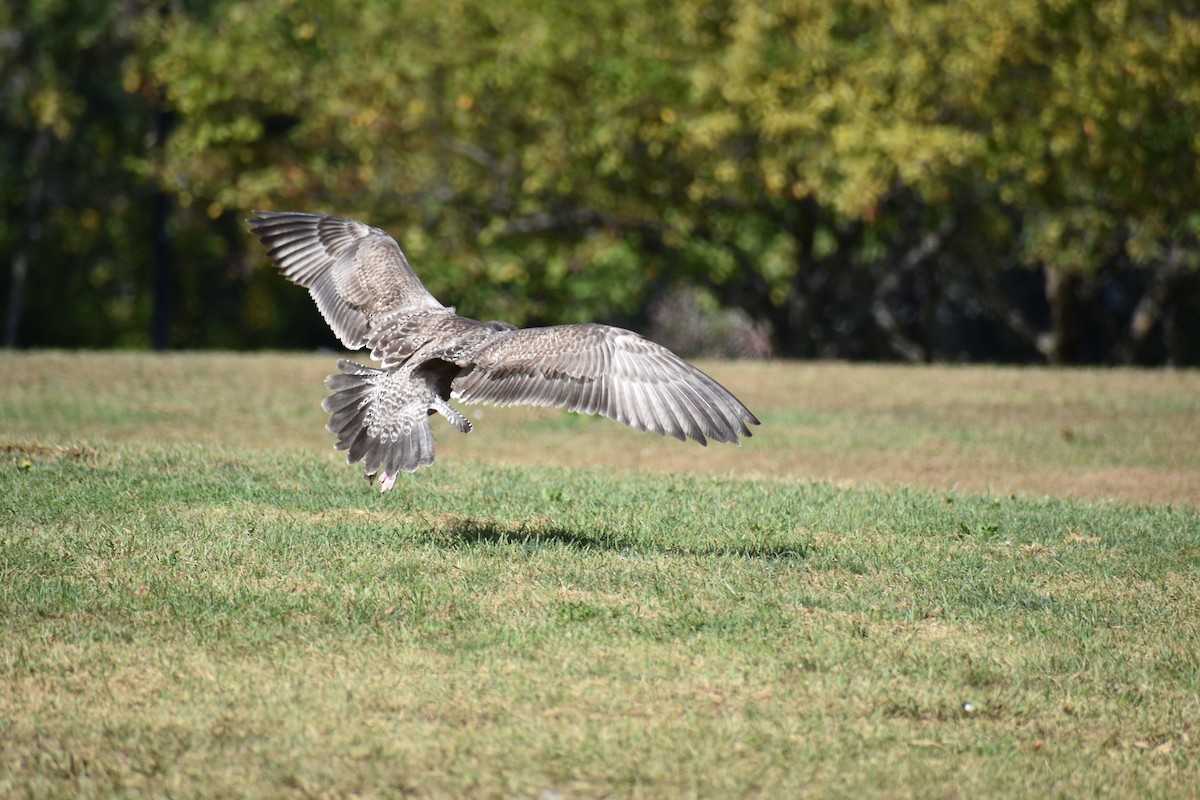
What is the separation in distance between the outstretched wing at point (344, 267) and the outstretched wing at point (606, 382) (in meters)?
1.40

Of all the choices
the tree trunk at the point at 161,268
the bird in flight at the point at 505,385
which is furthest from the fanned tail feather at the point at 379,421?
the tree trunk at the point at 161,268

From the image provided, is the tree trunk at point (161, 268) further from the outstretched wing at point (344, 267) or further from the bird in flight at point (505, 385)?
the bird in flight at point (505, 385)

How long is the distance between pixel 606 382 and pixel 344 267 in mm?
2740

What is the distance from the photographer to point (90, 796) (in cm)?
531

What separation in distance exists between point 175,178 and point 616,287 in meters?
8.32

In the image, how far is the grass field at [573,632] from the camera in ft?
18.6

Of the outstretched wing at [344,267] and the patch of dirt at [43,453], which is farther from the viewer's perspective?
the patch of dirt at [43,453]

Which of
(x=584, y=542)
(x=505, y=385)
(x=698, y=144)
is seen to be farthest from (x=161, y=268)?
(x=505, y=385)

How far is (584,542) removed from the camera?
29.3 feet

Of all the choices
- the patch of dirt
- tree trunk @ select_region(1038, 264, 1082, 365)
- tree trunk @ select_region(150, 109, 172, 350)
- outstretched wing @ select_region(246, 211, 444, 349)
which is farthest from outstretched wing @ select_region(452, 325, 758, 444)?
tree trunk @ select_region(150, 109, 172, 350)

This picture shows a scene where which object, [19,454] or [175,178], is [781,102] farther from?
[19,454]

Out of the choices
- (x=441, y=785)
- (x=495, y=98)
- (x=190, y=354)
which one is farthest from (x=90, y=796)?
(x=495, y=98)

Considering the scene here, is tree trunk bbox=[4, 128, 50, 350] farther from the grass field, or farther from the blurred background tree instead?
the grass field

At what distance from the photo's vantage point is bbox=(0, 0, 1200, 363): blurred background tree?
24.1 metres
